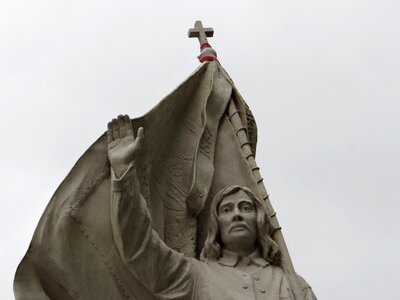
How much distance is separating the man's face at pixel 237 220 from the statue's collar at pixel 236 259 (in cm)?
7

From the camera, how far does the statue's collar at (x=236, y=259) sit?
948cm

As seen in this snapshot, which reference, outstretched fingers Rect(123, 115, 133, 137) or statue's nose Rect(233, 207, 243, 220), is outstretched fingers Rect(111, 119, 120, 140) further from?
statue's nose Rect(233, 207, 243, 220)

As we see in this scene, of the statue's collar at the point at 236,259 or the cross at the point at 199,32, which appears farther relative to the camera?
the cross at the point at 199,32

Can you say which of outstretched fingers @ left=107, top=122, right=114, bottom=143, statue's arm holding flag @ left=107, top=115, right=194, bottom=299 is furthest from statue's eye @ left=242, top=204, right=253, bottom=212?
outstretched fingers @ left=107, top=122, right=114, bottom=143

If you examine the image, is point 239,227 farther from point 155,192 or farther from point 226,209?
point 155,192

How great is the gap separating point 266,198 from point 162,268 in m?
1.55

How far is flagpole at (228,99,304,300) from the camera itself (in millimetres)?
9290

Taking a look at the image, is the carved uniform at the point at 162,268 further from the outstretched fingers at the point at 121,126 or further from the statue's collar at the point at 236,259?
the outstretched fingers at the point at 121,126

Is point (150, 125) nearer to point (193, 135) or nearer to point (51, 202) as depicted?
point (193, 135)

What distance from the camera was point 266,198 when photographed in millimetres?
9945

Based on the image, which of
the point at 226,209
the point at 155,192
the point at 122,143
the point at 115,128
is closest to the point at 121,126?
the point at 115,128

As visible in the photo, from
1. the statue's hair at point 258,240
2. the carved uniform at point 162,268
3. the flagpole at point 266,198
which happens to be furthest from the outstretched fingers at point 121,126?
the flagpole at point 266,198

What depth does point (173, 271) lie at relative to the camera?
8992 millimetres

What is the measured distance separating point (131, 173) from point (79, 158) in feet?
2.37
